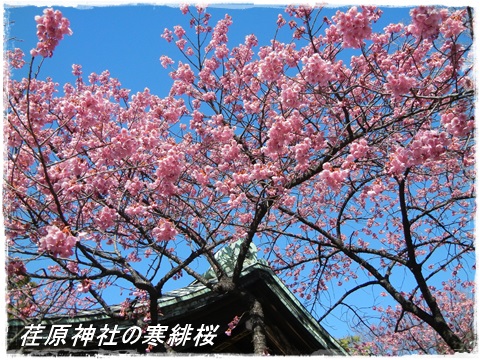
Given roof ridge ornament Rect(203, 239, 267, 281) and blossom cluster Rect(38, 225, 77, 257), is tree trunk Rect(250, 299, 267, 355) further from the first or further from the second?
blossom cluster Rect(38, 225, 77, 257)

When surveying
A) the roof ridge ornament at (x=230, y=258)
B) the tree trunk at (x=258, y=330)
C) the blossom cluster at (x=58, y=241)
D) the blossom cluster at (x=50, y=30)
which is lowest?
the tree trunk at (x=258, y=330)

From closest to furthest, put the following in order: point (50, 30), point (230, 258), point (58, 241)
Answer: point (58, 241)
point (50, 30)
point (230, 258)

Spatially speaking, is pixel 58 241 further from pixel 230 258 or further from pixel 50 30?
pixel 230 258

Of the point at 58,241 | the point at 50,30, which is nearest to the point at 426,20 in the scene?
the point at 50,30

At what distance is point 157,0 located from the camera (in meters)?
4.87

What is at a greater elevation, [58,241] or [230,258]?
[230,258]

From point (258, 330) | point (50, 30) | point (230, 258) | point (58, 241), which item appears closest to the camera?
point (58, 241)

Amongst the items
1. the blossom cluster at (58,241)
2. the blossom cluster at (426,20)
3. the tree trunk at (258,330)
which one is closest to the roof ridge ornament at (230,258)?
the tree trunk at (258,330)

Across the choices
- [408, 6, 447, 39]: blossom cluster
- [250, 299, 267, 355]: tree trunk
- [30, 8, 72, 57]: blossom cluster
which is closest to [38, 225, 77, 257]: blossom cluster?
[30, 8, 72, 57]: blossom cluster

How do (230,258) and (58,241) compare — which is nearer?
(58,241)

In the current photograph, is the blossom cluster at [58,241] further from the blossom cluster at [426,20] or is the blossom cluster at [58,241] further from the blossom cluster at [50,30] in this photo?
the blossom cluster at [426,20]

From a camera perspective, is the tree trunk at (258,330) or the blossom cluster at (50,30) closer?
the blossom cluster at (50,30)

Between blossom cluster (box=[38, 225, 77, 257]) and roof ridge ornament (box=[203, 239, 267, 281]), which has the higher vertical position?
roof ridge ornament (box=[203, 239, 267, 281])

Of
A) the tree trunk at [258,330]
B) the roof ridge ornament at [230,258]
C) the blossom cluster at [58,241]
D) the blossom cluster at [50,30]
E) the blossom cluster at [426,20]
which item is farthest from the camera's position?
the roof ridge ornament at [230,258]
